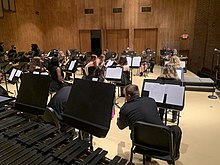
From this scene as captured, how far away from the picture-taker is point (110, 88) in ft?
6.59

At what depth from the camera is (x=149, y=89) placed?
414cm

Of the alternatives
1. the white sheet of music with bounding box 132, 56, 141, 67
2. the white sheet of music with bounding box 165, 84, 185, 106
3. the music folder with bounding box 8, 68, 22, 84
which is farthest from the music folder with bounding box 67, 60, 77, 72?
the white sheet of music with bounding box 165, 84, 185, 106

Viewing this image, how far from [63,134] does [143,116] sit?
4.08ft

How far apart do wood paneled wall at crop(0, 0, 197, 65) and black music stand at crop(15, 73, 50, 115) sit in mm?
13041

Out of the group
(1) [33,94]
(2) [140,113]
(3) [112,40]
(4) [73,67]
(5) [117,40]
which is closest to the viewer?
(1) [33,94]

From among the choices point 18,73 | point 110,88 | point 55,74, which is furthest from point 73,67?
point 110,88

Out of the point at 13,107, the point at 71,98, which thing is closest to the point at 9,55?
the point at 13,107

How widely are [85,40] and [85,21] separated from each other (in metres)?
1.47

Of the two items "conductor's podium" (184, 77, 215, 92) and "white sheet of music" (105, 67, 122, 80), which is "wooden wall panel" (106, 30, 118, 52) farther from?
"white sheet of music" (105, 67, 122, 80)

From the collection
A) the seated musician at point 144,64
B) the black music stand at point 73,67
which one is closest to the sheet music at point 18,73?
the black music stand at point 73,67

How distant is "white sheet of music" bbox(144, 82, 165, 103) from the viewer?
13.2ft

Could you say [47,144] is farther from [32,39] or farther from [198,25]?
[32,39]

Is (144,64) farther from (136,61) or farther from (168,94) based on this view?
Result: (168,94)

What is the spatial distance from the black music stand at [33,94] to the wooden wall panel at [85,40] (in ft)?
45.6
